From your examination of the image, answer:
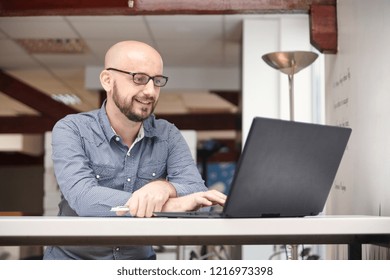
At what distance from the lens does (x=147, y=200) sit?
167 cm

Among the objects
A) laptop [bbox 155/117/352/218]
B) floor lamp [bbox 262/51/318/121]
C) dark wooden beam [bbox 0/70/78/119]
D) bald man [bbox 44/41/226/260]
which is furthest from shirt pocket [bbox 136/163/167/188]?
dark wooden beam [bbox 0/70/78/119]

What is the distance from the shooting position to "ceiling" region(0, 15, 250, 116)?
6.61 metres

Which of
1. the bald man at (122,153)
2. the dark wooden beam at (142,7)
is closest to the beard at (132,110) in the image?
the bald man at (122,153)

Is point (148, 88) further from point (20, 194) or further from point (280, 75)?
point (20, 194)

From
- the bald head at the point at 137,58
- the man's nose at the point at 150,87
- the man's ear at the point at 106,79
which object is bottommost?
the man's nose at the point at 150,87

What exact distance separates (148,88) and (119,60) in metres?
0.18

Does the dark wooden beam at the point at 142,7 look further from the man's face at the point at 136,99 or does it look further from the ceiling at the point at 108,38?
the man's face at the point at 136,99

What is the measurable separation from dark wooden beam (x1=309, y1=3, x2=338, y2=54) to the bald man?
Result: 4.94ft

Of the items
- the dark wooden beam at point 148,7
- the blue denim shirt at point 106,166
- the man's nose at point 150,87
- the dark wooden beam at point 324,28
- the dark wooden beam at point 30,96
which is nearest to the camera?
the blue denim shirt at point 106,166

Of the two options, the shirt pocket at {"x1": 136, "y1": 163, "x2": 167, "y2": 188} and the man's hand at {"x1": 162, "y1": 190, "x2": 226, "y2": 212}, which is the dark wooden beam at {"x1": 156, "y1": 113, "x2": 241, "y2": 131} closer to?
the shirt pocket at {"x1": 136, "y1": 163, "x2": 167, "y2": 188}

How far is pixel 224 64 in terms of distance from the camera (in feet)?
29.5

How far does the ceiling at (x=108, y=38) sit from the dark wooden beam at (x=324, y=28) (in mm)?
2747

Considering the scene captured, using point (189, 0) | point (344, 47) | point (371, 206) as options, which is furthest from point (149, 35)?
point (371, 206)

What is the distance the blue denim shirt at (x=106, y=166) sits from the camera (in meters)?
1.92
